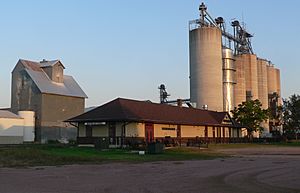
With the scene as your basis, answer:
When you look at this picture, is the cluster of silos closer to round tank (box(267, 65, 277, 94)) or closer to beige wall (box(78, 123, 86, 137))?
round tank (box(267, 65, 277, 94))

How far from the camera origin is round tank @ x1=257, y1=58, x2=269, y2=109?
96062 mm

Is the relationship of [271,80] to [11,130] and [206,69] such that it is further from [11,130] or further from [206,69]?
[11,130]

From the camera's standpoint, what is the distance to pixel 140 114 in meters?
49.0

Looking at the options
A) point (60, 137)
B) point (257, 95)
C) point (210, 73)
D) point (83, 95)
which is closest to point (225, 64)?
point (210, 73)

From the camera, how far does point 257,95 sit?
93312mm

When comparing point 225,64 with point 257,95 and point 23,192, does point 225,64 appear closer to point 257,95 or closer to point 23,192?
point 257,95

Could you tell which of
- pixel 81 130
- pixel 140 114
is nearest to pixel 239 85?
pixel 140 114

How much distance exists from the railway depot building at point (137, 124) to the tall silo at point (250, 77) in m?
32.3

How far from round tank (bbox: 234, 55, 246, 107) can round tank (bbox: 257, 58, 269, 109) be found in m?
8.95

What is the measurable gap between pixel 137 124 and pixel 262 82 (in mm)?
56781

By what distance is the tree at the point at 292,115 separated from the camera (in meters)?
86.1

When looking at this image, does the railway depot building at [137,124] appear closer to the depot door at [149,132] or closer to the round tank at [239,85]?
the depot door at [149,132]

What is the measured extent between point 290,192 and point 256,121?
207ft

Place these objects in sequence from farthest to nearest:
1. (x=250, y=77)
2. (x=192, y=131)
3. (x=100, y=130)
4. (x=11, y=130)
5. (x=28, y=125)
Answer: (x=250, y=77) → (x=28, y=125) → (x=11, y=130) → (x=192, y=131) → (x=100, y=130)
